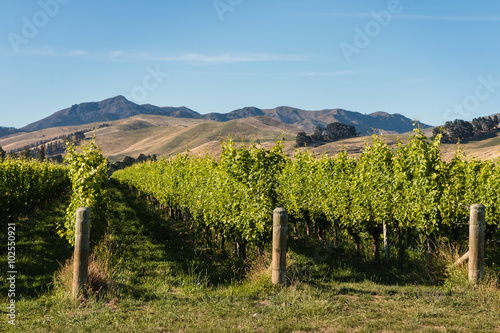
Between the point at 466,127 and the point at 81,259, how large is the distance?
13337 cm

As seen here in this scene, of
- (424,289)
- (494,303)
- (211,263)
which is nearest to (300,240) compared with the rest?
(211,263)

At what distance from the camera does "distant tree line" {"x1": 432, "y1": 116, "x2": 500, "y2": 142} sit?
4461 inches

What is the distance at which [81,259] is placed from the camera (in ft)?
21.7

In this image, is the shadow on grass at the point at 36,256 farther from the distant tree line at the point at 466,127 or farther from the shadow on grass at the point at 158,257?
the distant tree line at the point at 466,127

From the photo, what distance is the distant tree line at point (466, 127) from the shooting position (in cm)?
11331

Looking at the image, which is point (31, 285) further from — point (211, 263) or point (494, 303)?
point (494, 303)

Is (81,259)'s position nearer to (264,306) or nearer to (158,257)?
(264,306)

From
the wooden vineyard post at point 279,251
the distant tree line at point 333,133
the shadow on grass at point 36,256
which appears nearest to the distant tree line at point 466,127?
the distant tree line at point 333,133

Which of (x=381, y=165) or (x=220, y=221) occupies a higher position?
(x=381, y=165)

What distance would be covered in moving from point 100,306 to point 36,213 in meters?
17.9

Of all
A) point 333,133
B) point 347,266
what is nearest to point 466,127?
point 333,133

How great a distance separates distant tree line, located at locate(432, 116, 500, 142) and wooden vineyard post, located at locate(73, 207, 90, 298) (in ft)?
383

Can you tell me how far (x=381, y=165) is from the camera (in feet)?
42.5

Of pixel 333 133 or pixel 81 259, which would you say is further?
pixel 333 133
